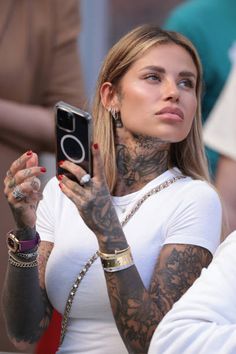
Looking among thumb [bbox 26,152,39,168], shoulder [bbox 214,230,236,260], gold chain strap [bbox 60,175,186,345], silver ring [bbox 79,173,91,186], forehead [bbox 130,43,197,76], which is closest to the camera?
shoulder [bbox 214,230,236,260]

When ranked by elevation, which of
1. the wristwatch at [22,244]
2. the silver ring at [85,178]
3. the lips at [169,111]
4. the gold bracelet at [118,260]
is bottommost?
the wristwatch at [22,244]

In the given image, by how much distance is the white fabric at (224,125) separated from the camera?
369cm

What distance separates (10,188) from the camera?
2.73 m

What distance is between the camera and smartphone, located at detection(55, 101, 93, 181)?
2605 mm

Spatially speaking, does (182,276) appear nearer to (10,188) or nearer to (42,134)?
(10,188)

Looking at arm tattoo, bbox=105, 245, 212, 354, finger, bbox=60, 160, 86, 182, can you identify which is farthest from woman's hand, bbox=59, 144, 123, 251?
arm tattoo, bbox=105, 245, 212, 354

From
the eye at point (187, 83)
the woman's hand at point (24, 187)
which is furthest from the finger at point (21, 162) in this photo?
the eye at point (187, 83)

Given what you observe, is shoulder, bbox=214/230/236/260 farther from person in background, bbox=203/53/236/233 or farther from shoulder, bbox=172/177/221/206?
person in background, bbox=203/53/236/233

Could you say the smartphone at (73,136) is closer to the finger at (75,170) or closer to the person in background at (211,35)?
the finger at (75,170)

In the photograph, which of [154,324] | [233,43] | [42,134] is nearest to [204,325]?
[154,324]

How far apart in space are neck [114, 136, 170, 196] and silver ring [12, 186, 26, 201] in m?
0.35

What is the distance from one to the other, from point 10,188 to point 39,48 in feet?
3.48

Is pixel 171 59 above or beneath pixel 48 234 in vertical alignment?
above

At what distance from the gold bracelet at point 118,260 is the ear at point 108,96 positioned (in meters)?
0.55
